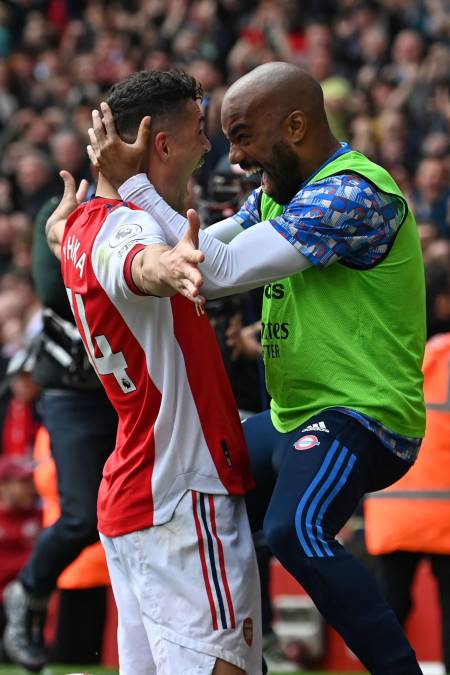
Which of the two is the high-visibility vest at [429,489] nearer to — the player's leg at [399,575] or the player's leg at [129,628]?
the player's leg at [399,575]

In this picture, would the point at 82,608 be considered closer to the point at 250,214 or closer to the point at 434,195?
the point at 250,214

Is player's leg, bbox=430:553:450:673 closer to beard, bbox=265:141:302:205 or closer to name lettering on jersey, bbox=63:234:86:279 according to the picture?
beard, bbox=265:141:302:205

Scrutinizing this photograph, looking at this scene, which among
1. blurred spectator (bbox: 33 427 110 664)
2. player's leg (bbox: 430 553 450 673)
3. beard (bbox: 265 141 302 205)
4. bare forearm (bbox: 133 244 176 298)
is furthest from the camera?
blurred spectator (bbox: 33 427 110 664)

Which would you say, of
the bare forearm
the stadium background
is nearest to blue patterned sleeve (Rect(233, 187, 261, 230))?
the bare forearm

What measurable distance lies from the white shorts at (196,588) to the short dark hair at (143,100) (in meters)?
1.08

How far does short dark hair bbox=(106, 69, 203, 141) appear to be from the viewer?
3.90 meters

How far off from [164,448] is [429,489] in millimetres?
2765

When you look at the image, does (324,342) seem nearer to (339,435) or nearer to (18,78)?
(339,435)

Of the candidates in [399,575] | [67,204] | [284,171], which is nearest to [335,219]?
[284,171]

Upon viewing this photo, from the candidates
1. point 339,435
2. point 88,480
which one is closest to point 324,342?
point 339,435

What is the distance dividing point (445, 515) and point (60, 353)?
76.3 inches

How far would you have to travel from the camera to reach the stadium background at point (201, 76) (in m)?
10.6

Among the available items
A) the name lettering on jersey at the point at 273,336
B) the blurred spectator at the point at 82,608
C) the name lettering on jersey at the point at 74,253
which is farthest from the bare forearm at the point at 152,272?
the blurred spectator at the point at 82,608

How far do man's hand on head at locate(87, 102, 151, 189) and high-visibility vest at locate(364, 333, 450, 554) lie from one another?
2.74 meters
